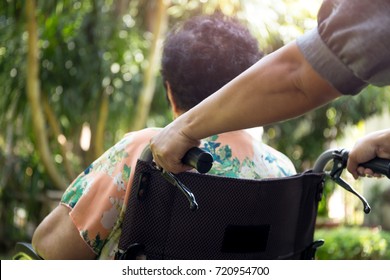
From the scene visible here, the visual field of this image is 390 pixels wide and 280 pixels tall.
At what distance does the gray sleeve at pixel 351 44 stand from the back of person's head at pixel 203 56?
854mm

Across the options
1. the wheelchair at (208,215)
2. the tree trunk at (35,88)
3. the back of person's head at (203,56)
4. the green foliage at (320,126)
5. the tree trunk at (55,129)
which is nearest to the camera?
the wheelchair at (208,215)

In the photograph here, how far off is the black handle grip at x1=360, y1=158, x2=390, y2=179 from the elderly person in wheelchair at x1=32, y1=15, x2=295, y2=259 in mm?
424

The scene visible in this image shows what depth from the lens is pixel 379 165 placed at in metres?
1.42

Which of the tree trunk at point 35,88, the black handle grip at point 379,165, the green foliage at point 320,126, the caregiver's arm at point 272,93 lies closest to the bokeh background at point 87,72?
the tree trunk at point 35,88

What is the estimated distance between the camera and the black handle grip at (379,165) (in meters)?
1.39

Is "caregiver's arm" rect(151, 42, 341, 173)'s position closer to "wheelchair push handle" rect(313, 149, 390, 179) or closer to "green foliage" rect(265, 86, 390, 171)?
"wheelchair push handle" rect(313, 149, 390, 179)

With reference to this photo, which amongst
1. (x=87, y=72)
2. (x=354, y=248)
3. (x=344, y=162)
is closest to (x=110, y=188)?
(x=344, y=162)

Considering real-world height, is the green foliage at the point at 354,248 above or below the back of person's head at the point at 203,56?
below

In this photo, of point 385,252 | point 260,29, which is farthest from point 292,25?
point 385,252

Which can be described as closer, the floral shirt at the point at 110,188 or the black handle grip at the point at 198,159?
the black handle grip at the point at 198,159

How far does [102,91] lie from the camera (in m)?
5.43

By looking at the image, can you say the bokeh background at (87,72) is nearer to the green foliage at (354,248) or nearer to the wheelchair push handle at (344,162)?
the green foliage at (354,248)

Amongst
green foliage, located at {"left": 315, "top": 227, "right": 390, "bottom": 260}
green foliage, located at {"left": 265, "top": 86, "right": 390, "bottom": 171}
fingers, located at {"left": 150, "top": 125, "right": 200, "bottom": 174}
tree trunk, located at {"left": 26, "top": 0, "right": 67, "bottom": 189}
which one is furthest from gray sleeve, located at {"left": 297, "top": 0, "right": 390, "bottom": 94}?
green foliage, located at {"left": 265, "top": 86, "right": 390, "bottom": 171}

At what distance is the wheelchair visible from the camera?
60.9 inches
